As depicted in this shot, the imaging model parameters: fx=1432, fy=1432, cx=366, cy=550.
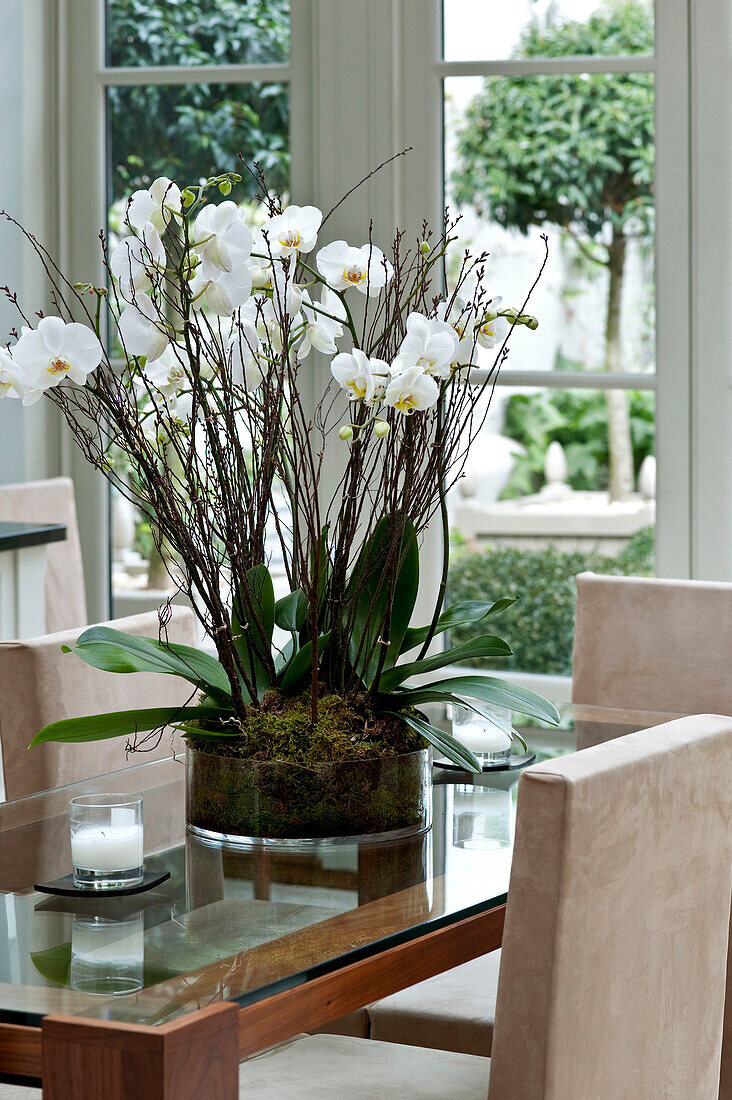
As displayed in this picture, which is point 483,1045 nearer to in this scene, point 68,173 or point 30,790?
point 30,790

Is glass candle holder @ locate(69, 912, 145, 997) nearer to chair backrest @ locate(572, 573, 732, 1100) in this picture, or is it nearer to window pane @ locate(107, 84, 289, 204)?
chair backrest @ locate(572, 573, 732, 1100)

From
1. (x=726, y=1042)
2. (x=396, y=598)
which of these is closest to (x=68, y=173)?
(x=396, y=598)

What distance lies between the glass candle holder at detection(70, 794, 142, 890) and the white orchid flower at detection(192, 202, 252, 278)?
1.75 ft

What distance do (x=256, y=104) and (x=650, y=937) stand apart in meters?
2.84

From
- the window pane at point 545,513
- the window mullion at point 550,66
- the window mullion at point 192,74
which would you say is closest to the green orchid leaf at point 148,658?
the window pane at point 545,513

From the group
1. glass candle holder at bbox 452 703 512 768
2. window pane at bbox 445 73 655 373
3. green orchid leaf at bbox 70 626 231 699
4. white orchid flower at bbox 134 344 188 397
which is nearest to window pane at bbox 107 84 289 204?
window pane at bbox 445 73 655 373

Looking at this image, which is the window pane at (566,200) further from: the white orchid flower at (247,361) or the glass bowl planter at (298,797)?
the glass bowl planter at (298,797)

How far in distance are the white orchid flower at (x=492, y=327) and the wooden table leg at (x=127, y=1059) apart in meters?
0.78

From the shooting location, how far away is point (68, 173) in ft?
12.7

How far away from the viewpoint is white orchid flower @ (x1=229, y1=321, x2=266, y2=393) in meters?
1.54

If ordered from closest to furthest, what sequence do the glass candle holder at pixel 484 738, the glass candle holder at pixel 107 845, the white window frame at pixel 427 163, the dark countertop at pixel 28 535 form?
the glass candle holder at pixel 107 845, the glass candle holder at pixel 484 738, the dark countertop at pixel 28 535, the white window frame at pixel 427 163

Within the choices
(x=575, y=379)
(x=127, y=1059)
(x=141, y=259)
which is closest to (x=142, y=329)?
(x=141, y=259)

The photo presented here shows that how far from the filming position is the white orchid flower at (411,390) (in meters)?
1.40

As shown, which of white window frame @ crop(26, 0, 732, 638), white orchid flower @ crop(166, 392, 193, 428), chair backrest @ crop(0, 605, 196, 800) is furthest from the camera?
white window frame @ crop(26, 0, 732, 638)
